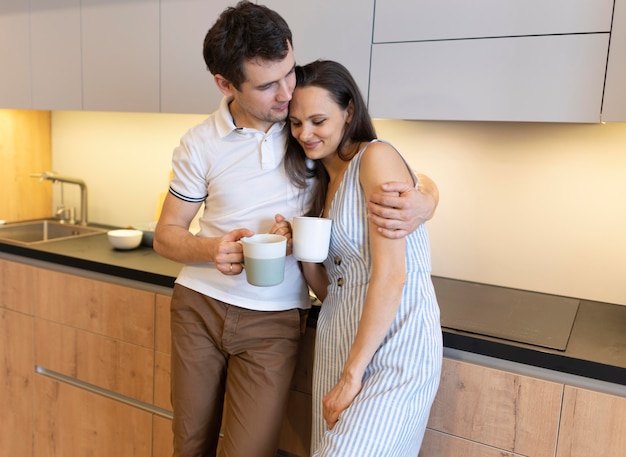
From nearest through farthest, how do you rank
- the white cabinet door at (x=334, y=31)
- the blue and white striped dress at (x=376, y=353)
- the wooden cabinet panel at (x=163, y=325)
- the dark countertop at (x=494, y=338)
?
the blue and white striped dress at (x=376, y=353) → the dark countertop at (x=494, y=338) → the white cabinet door at (x=334, y=31) → the wooden cabinet panel at (x=163, y=325)

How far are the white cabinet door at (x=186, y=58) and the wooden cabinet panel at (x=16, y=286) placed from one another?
2.63 ft

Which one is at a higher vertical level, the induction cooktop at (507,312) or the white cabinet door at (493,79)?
the white cabinet door at (493,79)

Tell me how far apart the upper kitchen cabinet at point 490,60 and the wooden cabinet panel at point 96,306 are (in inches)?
38.4

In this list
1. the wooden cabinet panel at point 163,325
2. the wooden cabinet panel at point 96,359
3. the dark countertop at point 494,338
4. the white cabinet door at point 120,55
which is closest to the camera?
the dark countertop at point 494,338

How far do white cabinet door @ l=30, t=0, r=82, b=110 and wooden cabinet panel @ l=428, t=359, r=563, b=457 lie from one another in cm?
170

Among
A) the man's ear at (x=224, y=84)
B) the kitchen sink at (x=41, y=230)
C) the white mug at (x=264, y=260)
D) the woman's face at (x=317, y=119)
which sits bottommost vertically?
the kitchen sink at (x=41, y=230)

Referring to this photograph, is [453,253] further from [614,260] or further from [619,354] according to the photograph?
[619,354]

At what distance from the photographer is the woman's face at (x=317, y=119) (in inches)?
49.2

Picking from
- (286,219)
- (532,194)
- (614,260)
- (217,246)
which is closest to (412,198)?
(286,219)

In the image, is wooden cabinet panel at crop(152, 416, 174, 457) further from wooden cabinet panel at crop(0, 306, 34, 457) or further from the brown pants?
wooden cabinet panel at crop(0, 306, 34, 457)

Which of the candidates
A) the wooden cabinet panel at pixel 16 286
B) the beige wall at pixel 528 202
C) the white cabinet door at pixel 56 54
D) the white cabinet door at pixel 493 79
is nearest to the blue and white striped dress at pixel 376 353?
the white cabinet door at pixel 493 79

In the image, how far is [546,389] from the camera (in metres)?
1.31

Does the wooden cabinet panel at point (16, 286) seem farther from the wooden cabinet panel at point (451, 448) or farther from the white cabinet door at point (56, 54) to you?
the wooden cabinet panel at point (451, 448)

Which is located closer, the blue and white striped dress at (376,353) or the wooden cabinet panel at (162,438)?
the blue and white striped dress at (376,353)
